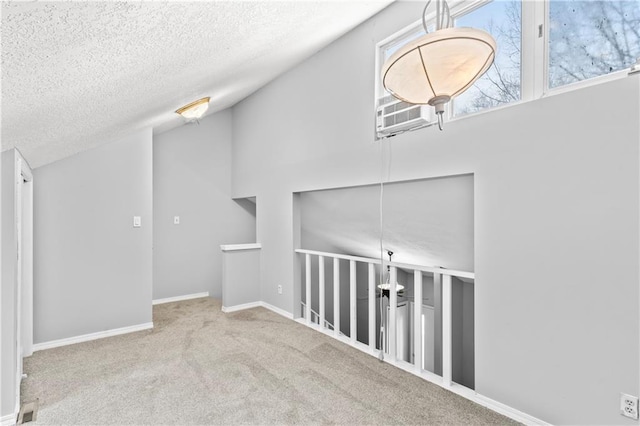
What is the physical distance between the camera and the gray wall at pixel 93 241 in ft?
9.88

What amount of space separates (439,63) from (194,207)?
446 centimetres

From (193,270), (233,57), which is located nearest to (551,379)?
(233,57)

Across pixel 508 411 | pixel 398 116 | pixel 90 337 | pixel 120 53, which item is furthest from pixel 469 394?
pixel 90 337

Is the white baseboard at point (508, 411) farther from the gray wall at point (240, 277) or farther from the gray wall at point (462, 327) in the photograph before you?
the gray wall at point (240, 277)

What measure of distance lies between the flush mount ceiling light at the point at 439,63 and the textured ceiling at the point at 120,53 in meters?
0.76

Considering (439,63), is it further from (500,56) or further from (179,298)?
(179,298)

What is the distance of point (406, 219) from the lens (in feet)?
9.21

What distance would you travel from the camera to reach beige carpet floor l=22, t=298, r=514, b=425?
196 cm

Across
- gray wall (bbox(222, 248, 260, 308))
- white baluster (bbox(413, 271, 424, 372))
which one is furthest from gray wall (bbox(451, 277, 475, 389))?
gray wall (bbox(222, 248, 260, 308))

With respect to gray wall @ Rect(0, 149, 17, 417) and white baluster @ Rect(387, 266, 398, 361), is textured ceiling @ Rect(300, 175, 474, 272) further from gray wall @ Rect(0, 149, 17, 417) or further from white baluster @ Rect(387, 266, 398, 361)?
gray wall @ Rect(0, 149, 17, 417)

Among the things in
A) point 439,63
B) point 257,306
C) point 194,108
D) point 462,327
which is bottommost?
point 462,327

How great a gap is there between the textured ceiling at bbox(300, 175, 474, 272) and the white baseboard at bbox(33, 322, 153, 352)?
6.79ft

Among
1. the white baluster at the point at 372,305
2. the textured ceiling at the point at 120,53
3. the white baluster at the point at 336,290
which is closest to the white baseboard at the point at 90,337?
the textured ceiling at the point at 120,53

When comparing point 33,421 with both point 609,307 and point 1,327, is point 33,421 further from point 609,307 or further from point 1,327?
point 609,307
